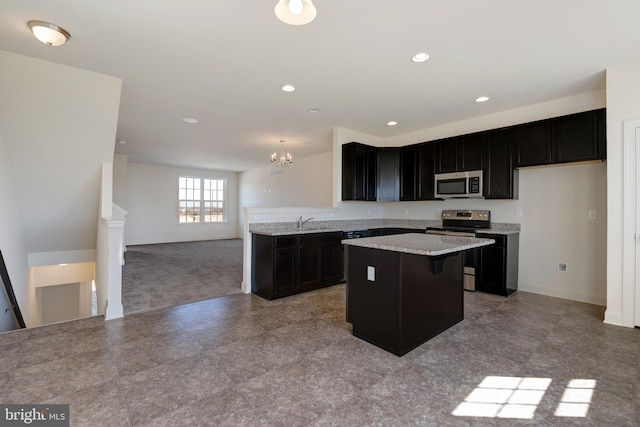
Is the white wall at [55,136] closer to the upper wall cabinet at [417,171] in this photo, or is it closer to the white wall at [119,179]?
the white wall at [119,179]

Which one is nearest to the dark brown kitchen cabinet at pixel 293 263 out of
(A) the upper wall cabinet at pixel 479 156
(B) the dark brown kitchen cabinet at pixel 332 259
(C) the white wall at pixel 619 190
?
(B) the dark brown kitchen cabinet at pixel 332 259

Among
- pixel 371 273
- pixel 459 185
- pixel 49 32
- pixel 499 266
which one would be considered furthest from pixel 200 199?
pixel 499 266

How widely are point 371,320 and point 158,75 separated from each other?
338 cm

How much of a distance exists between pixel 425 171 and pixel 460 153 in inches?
25.0

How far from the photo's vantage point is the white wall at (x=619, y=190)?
300cm

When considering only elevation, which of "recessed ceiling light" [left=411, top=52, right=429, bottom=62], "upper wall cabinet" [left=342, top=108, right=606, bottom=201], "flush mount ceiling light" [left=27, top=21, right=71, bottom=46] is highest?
"recessed ceiling light" [left=411, top=52, right=429, bottom=62]

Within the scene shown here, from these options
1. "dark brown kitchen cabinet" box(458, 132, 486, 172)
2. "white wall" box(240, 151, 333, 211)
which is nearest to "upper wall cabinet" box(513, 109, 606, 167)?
"dark brown kitchen cabinet" box(458, 132, 486, 172)

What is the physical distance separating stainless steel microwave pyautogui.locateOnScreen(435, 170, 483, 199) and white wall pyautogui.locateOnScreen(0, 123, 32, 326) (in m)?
5.62

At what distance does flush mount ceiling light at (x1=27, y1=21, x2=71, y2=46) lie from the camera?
7.52 ft

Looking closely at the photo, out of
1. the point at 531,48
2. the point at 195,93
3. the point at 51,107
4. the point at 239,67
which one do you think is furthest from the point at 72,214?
the point at 531,48

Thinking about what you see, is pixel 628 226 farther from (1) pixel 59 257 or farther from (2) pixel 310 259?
(1) pixel 59 257

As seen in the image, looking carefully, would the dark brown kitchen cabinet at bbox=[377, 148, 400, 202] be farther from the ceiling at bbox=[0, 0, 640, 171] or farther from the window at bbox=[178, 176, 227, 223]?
the window at bbox=[178, 176, 227, 223]

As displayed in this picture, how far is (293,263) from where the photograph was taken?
4.15m

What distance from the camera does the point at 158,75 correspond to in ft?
10.5
